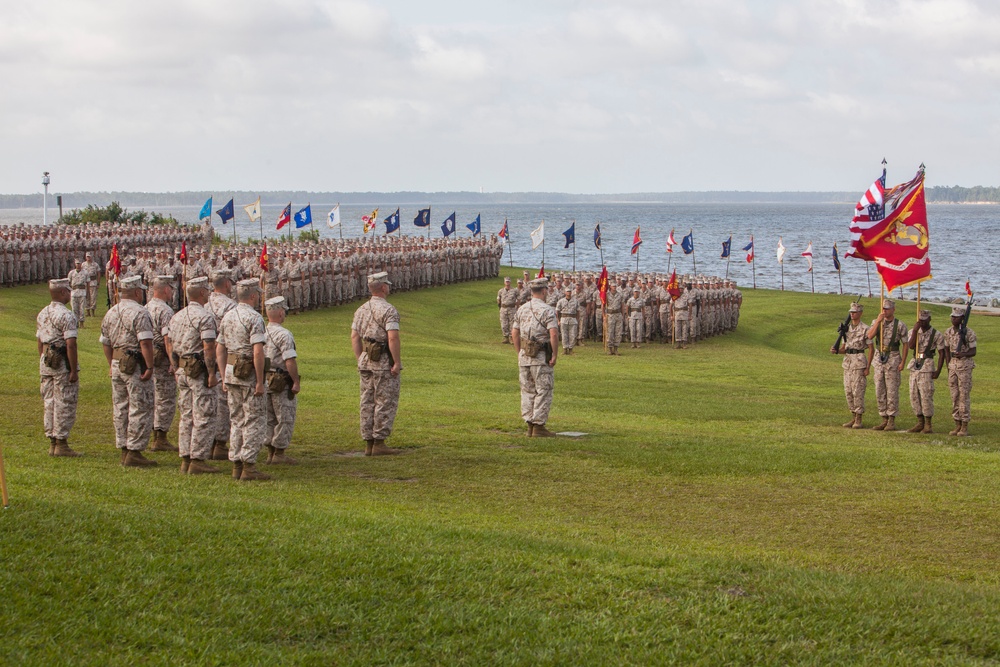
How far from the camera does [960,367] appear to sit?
15.7 meters

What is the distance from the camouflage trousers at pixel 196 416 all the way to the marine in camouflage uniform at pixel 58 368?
156cm

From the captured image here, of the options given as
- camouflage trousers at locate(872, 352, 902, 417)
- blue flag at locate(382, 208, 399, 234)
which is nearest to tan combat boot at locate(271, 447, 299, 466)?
camouflage trousers at locate(872, 352, 902, 417)

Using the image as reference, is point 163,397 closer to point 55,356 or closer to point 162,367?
point 162,367

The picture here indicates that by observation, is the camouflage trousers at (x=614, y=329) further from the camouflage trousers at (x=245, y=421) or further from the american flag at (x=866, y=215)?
the camouflage trousers at (x=245, y=421)

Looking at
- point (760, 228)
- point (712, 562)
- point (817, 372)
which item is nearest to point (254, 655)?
point (712, 562)

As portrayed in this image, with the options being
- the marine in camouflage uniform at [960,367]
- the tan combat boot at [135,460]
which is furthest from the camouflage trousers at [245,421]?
the marine in camouflage uniform at [960,367]

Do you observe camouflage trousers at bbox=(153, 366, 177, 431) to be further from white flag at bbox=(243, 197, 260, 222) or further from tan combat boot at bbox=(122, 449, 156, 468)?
white flag at bbox=(243, 197, 260, 222)

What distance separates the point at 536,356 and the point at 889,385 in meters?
5.80

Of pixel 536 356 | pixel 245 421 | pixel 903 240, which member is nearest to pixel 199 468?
pixel 245 421

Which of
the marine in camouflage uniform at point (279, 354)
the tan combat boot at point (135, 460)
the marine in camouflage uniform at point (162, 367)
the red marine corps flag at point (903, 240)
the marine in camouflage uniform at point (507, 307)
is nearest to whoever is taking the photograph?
the marine in camouflage uniform at point (279, 354)

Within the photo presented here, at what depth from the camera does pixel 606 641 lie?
645 centimetres

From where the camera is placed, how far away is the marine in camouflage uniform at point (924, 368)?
1591cm

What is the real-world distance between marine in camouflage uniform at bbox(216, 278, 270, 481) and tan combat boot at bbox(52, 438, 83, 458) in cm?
222

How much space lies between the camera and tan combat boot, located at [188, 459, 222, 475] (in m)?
11.3
